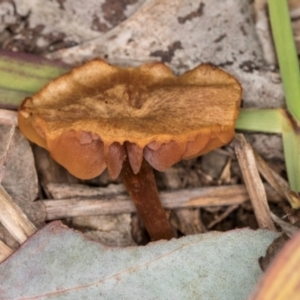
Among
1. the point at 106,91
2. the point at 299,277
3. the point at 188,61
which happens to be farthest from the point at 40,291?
the point at 188,61

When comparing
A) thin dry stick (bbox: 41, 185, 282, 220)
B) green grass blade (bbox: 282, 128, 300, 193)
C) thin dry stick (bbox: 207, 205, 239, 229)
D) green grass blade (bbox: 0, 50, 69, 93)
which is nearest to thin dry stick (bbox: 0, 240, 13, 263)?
thin dry stick (bbox: 41, 185, 282, 220)

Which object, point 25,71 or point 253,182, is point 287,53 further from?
point 25,71

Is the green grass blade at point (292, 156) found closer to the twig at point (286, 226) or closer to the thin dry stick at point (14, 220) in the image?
the twig at point (286, 226)

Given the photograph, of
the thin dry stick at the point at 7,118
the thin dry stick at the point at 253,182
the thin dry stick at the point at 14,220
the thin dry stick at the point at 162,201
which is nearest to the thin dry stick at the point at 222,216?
the thin dry stick at the point at 162,201

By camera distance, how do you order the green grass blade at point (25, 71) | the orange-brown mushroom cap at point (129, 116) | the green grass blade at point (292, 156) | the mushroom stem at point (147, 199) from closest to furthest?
the orange-brown mushroom cap at point (129, 116), the mushroom stem at point (147, 199), the green grass blade at point (292, 156), the green grass blade at point (25, 71)

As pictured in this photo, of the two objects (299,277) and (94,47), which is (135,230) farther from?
(299,277)

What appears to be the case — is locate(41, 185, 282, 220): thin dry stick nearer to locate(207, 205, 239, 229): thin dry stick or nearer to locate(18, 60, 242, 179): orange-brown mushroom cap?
locate(207, 205, 239, 229): thin dry stick

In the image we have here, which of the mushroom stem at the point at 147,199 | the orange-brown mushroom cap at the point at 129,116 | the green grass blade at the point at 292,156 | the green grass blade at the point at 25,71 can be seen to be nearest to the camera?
the orange-brown mushroom cap at the point at 129,116
